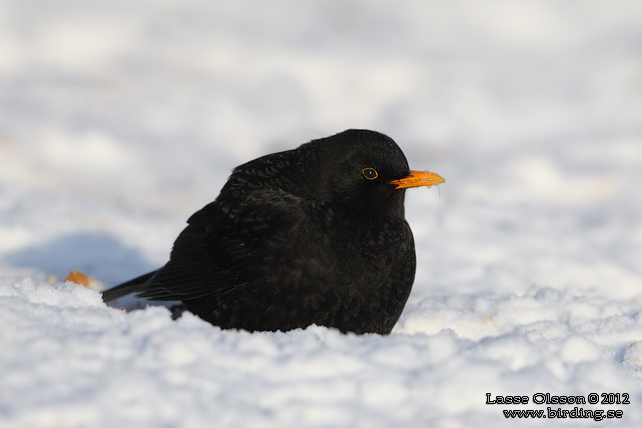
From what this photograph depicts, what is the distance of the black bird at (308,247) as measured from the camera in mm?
3291

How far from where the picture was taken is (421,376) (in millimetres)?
2365

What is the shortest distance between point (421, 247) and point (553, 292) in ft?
5.25

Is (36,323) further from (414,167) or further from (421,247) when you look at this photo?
(414,167)

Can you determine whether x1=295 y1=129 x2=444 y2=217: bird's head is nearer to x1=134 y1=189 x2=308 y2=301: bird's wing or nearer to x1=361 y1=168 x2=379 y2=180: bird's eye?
x1=361 y1=168 x2=379 y2=180: bird's eye

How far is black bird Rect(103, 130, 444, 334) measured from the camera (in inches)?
130

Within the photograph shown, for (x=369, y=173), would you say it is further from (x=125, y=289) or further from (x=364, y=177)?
(x=125, y=289)

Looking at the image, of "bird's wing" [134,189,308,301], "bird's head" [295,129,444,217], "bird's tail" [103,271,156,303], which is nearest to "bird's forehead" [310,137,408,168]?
"bird's head" [295,129,444,217]

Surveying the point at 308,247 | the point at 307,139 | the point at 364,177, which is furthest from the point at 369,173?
the point at 307,139

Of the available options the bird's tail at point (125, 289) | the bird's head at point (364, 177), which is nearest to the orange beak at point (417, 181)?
the bird's head at point (364, 177)

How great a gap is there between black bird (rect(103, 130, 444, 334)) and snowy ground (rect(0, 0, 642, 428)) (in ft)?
1.46

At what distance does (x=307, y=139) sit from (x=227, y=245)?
4.84m

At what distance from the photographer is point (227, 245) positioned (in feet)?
12.0

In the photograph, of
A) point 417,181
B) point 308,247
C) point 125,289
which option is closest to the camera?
point 308,247

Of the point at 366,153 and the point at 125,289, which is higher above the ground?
the point at 366,153
